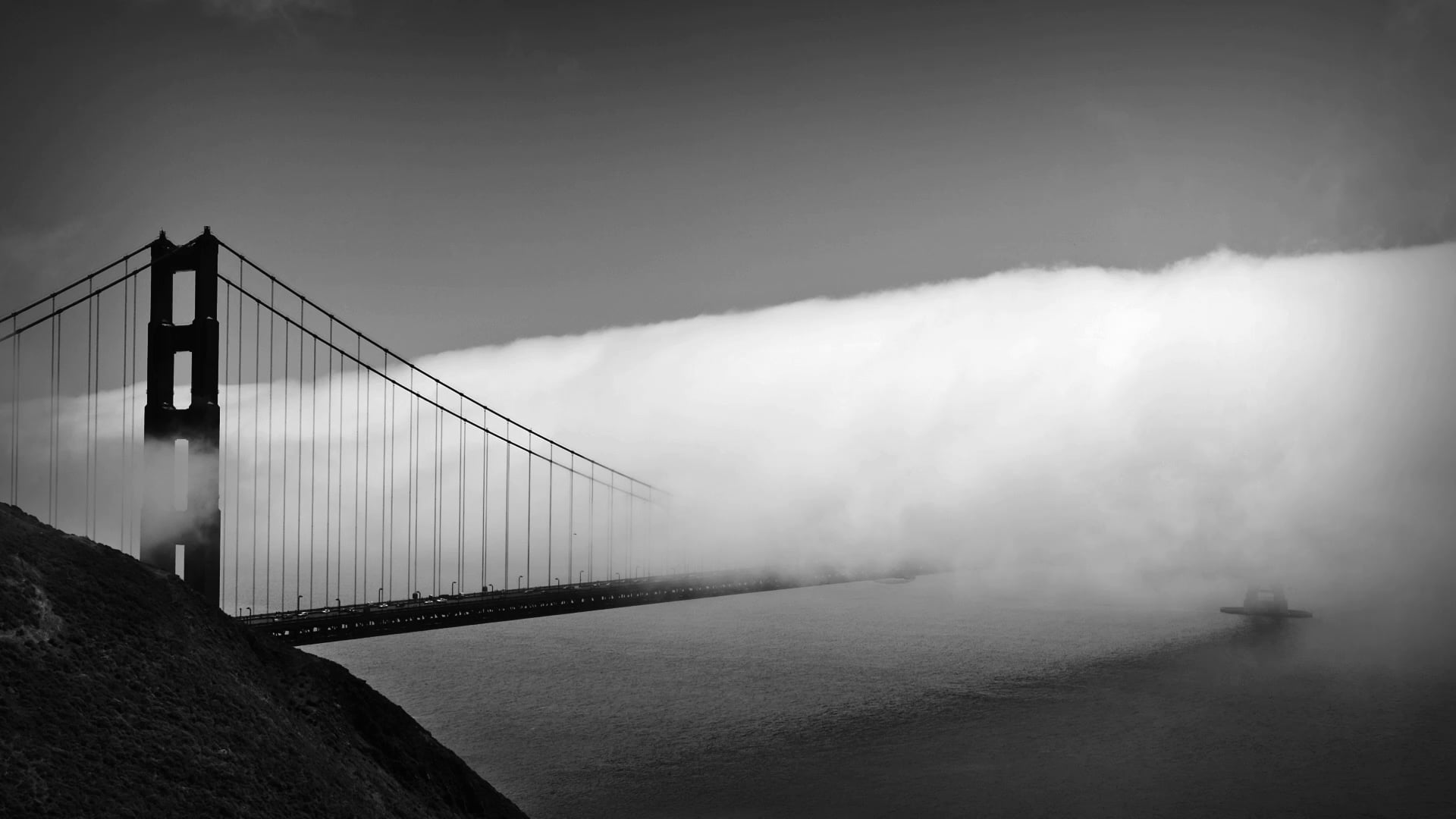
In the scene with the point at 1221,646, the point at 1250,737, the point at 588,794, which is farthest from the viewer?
the point at 1221,646

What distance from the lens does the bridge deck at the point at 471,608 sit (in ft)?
145

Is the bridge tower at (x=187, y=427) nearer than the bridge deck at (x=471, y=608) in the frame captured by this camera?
Yes

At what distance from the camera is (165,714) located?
81.8ft

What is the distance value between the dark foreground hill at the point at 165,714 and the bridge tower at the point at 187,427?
4.74 metres

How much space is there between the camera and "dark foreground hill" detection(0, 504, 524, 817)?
21.4 metres

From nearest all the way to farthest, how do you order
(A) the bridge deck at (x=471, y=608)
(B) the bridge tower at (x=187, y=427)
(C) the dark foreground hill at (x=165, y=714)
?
(C) the dark foreground hill at (x=165, y=714), (B) the bridge tower at (x=187, y=427), (A) the bridge deck at (x=471, y=608)

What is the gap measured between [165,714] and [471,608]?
101 feet

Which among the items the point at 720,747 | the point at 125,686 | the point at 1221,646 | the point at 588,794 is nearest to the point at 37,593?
the point at 125,686

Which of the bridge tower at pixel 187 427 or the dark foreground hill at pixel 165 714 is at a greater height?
the bridge tower at pixel 187 427

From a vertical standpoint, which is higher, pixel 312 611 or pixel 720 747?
pixel 312 611

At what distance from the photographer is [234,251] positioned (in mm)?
45531

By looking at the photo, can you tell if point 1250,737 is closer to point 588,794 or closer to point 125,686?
point 588,794

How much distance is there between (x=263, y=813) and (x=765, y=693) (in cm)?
6388

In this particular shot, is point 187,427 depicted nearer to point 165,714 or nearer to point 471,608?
point 165,714
